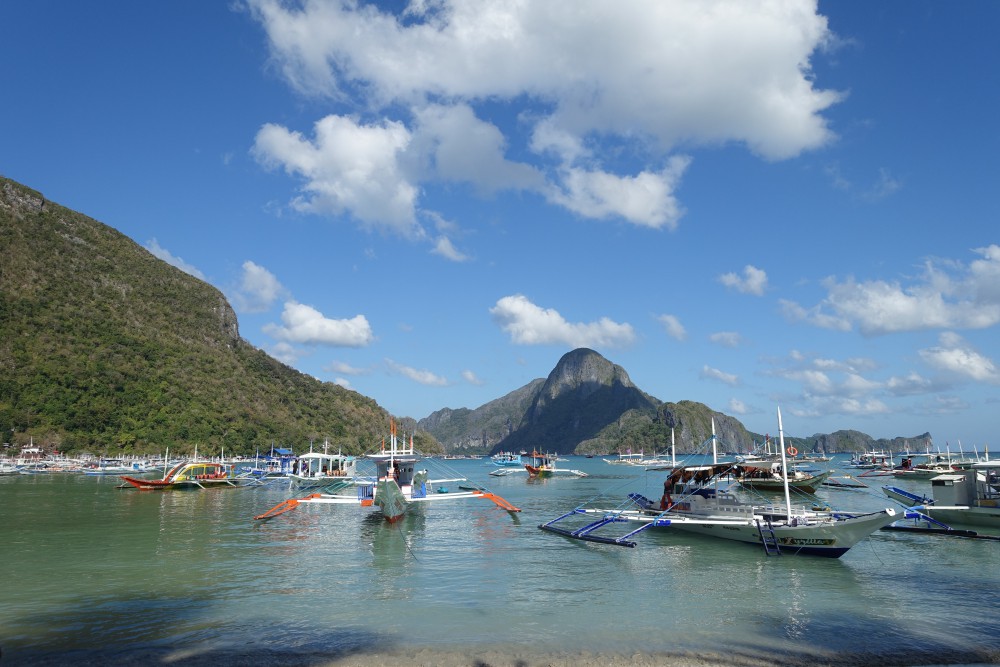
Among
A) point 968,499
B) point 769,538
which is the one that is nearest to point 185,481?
point 769,538

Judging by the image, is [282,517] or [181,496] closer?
[282,517]

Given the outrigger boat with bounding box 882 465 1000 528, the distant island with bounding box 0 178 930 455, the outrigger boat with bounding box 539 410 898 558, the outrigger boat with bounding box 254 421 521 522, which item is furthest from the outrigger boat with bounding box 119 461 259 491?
the outrigger boat with bounding box 882 465 1000 528

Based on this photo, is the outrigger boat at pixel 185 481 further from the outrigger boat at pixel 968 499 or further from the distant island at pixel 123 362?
the outrigger boat at pixel 968 499

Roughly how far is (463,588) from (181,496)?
1542 inches

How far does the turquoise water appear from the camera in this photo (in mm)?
12859

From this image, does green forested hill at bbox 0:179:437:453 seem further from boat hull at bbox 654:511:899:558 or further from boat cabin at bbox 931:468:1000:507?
boat cabin at bbox 931:468:1000:507

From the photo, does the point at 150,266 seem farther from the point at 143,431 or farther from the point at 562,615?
the point at 562,615

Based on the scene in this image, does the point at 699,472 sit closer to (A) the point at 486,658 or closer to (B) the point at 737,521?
(B) the point at 737,521

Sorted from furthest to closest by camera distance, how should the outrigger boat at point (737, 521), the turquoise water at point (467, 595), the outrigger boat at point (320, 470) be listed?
the outrigger boat at point (320, 470) → the outrigger boat at point (737, 521) → the turquoise water at point (467, 595)

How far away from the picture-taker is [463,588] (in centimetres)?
1791

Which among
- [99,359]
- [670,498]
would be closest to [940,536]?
[670,498]

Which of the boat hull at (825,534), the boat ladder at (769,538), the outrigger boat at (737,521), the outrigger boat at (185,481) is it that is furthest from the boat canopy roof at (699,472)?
the outrigger boat at (185,481)

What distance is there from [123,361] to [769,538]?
12251 centimetres

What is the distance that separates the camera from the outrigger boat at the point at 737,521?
69.5ft
